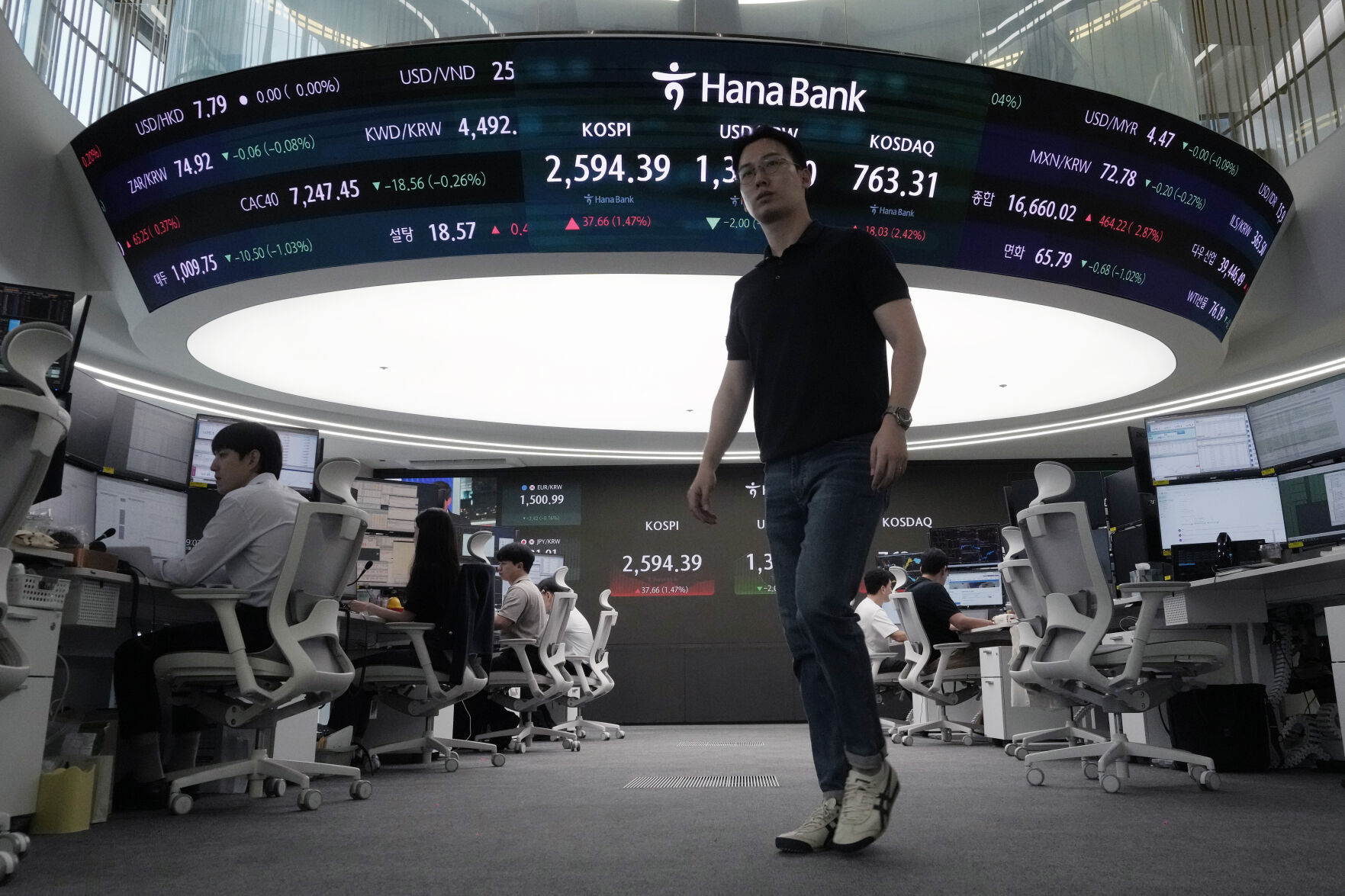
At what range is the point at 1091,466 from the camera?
10.3 meters

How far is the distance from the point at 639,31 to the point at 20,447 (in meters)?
3.70

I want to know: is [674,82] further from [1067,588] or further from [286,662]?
[286,662]

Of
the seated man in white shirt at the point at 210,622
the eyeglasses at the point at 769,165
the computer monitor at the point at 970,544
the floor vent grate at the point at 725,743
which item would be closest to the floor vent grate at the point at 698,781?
the seated man in white shirt at the point at 210,622

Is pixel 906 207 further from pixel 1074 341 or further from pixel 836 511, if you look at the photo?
pixel 836 511

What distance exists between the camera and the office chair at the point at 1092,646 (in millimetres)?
3359

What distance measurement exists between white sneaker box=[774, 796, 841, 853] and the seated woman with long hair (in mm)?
2659

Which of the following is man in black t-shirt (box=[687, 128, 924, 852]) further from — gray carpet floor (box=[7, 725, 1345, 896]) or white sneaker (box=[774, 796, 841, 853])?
gray carpet floor (box=[7, 725, 1345, 896])

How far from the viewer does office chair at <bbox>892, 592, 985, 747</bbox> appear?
617 cm

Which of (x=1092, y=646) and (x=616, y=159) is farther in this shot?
(x=616, y=159)

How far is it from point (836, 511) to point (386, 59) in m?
3.79

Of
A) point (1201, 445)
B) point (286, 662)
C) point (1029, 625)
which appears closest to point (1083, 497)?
point (1201, 445)

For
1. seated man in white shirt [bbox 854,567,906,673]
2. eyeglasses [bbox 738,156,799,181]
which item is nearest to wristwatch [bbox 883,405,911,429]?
eyeglasses [bbox 738,156,799,181]

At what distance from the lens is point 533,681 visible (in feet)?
18.6

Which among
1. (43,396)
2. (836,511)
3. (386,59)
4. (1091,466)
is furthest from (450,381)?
(1091,466)
